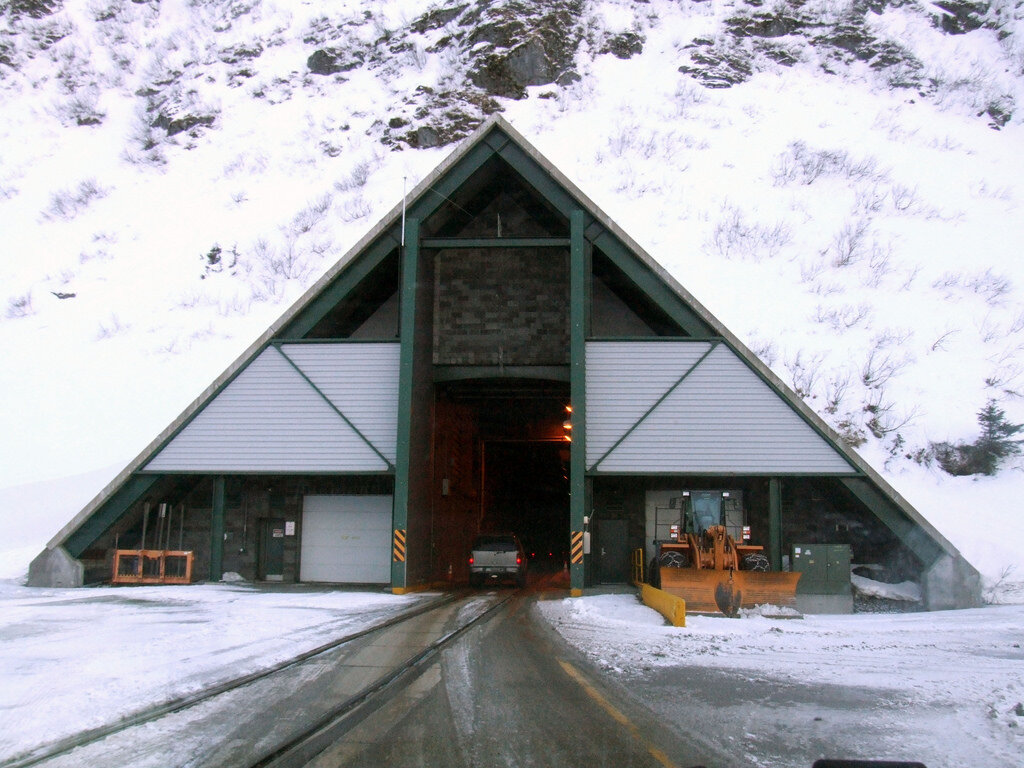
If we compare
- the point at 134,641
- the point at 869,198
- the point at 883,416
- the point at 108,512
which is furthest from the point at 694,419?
the point at 869,198

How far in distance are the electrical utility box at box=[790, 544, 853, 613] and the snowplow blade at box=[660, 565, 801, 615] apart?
2579 mm

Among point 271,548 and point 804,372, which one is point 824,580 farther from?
point 271,548

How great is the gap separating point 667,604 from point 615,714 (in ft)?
29.2

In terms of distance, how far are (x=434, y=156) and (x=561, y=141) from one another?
26.4ft

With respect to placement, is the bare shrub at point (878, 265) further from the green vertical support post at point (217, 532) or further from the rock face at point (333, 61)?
the rock face at point (333, 61)

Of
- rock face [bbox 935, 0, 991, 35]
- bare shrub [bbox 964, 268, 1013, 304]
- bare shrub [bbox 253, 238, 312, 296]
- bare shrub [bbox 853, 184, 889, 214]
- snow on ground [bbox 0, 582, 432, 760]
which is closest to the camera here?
snow on ground [bbox 0, 582, 432, 760]

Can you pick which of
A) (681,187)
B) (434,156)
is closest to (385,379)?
(681,187)

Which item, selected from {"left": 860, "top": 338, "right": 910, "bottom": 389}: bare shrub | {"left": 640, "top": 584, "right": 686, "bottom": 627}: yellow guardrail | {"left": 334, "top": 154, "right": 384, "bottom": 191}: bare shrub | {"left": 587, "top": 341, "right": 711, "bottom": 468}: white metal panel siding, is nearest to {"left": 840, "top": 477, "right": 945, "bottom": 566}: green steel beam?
{"left": 587, "top": 341, "right": 711, "bottom": 468}: white metal panel siding

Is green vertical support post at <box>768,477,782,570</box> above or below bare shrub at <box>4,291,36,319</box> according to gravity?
below

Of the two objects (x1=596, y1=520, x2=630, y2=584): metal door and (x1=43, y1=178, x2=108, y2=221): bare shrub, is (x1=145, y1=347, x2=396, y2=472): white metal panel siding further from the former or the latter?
(x1=43, y1=178, x2=108, y2=221): bare shrub

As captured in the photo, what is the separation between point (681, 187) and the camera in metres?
46.1

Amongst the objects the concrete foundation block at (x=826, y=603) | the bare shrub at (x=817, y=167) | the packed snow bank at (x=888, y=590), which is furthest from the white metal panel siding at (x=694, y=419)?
the bare shrub at (x=817, y=167)

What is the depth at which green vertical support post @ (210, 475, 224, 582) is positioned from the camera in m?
23.4

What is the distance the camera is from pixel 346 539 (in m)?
25.8
